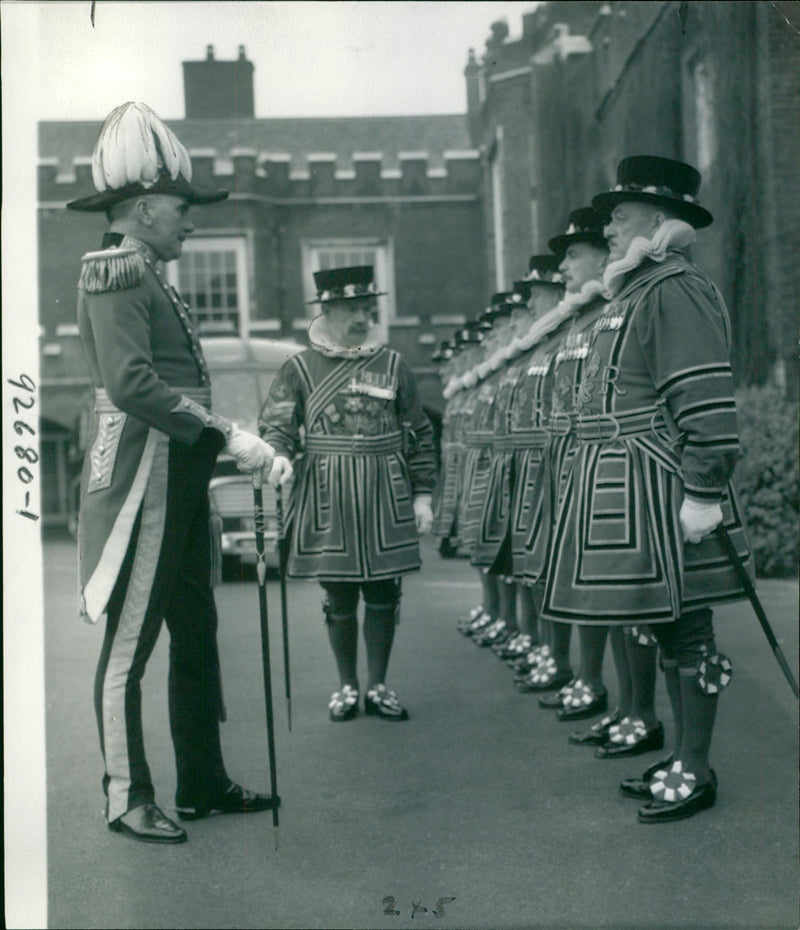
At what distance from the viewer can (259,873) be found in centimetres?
336

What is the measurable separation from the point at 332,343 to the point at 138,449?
1446mm

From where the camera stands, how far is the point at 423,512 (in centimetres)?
543

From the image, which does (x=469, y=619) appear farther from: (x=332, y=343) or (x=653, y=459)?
(x=653, y=459)

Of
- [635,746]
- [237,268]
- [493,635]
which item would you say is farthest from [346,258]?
[493,635]

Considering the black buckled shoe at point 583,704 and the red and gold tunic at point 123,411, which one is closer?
the red and gold tunic at point 123,411

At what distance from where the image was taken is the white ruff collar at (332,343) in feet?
15.0

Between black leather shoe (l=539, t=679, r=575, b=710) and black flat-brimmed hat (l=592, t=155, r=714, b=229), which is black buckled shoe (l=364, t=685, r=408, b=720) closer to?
black leather shoe (l=539, t=679, r=575, b=710)

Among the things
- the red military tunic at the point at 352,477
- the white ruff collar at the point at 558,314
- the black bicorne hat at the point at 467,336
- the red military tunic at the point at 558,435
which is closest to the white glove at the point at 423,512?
the red military tunic at the point at 352,477

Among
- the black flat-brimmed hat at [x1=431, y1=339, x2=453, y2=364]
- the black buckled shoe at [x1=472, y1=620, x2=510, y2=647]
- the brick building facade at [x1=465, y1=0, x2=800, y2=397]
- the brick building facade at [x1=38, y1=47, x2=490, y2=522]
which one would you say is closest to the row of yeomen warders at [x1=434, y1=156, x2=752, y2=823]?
the brick building facade at [x1=38, y1=47, x2=490, y2=522]

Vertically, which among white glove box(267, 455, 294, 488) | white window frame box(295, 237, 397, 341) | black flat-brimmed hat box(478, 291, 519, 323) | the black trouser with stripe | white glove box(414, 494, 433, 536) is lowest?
the black trouser with stripe

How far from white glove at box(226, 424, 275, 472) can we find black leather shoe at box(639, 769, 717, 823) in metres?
1.56

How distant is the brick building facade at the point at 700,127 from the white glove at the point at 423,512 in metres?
1.69

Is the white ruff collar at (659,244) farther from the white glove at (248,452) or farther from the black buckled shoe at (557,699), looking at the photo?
the black buckled shoe at (557,699)

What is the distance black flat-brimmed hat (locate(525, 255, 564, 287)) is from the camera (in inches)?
232
